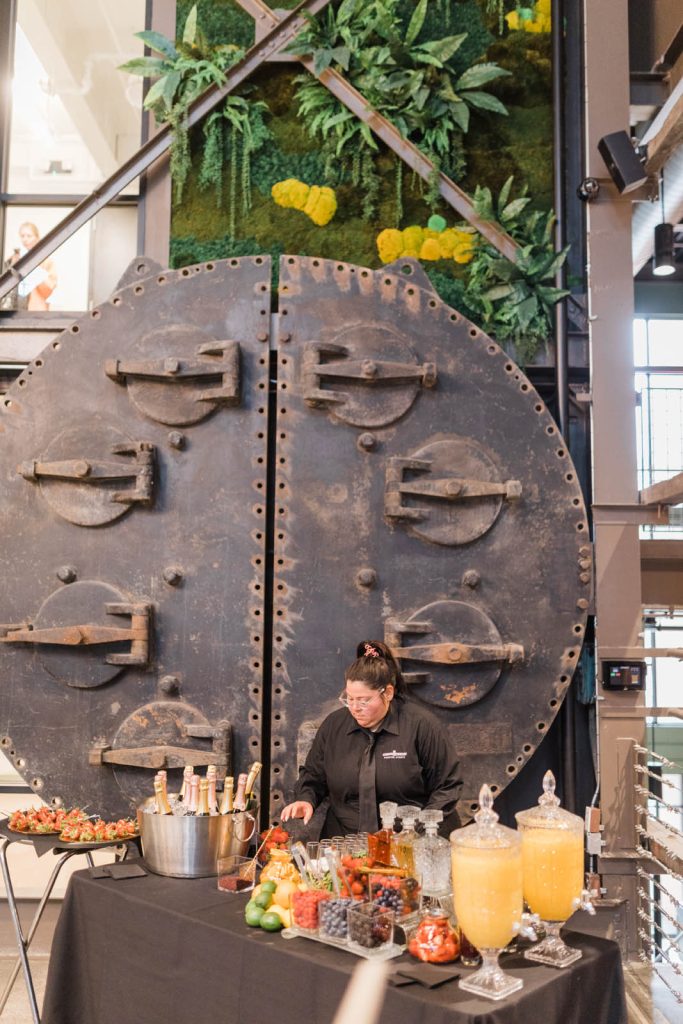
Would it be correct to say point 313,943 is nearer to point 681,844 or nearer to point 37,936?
point 681,844

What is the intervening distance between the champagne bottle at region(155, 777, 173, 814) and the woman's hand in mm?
392

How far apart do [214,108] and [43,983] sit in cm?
418

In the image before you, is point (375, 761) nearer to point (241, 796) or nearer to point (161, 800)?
point (241, 796)

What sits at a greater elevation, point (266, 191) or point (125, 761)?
point (266, 191)

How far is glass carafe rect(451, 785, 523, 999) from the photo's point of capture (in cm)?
212

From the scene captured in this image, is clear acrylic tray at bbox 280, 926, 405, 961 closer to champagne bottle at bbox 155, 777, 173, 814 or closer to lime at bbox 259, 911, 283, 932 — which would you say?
lime at bbox 259, 911, 283, 932

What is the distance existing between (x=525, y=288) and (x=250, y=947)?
131 inches

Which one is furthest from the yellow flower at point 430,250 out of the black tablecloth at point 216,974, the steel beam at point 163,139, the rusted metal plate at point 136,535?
the black tablecloth at point 216,974

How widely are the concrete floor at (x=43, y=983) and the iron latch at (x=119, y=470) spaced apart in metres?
2.12

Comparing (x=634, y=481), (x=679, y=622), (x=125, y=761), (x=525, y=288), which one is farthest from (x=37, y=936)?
(x=679, y=622)

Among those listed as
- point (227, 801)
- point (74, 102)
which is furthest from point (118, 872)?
point (74, 102)

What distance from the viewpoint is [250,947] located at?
7.95 ft

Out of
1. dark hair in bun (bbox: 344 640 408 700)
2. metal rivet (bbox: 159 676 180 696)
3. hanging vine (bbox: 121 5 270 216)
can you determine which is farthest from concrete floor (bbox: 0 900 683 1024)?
hanging vine (bbox: 121 5 270 216)

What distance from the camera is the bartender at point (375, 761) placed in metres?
3.37
